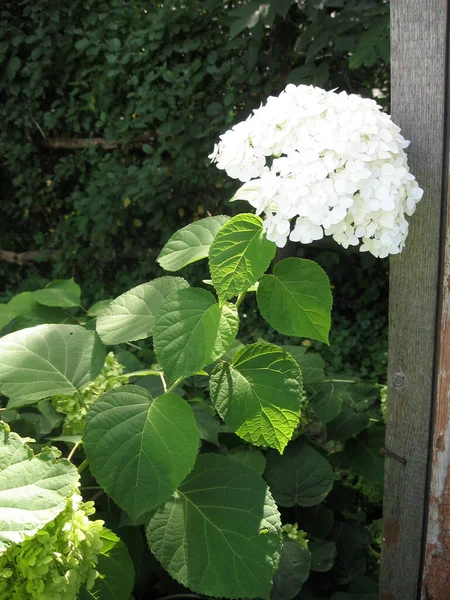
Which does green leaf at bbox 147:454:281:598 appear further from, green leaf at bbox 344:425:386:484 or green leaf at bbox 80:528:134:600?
green leaf at bbox 344:425:386:484

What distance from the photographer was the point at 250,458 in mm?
1545

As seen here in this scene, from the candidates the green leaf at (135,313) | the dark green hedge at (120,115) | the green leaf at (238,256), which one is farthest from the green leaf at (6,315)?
the dark green hedge at (120,115)

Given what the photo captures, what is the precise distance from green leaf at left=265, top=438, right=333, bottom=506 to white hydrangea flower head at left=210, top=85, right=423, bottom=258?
76 centimetres

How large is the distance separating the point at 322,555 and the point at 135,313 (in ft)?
2.53

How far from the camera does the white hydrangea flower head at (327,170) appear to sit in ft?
3.23

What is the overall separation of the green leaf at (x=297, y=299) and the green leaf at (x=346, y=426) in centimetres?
67

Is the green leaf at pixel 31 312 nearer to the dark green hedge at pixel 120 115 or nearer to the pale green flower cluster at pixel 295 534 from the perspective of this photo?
the pale green flower cluster at pixel 295 534

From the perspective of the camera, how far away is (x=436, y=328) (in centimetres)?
126

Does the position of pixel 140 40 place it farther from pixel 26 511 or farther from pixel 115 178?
pixel 26 511

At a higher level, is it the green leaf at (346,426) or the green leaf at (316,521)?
the green leaf at (346,426)

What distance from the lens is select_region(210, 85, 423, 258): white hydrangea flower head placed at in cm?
99

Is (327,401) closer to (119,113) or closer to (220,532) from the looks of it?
(220,532)

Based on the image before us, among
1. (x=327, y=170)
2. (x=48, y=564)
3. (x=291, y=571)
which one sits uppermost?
(x=327, y=170)

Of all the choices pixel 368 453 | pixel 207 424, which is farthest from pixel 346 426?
pixel 207 424
